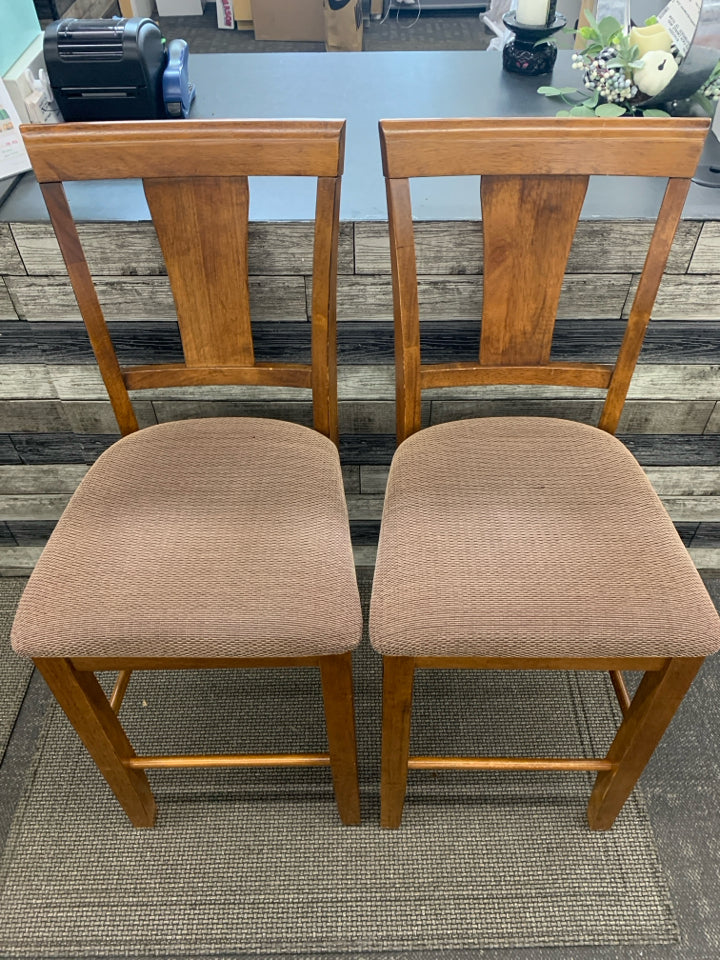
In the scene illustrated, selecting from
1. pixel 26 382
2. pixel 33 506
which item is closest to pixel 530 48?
pixel 26 382

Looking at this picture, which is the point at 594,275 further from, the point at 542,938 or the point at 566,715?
the point at 542,938

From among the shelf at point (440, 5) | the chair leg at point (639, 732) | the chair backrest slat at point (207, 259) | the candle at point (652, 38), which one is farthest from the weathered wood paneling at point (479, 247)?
the shelf at point (440, 5)

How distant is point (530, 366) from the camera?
1199 millimetres

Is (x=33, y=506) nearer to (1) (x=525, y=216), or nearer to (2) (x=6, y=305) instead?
(2) (x=6, y=305)

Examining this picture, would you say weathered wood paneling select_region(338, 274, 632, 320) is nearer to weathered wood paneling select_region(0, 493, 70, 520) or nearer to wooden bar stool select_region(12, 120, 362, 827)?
wooden bar stool select_region(12, 120, 362, 827)

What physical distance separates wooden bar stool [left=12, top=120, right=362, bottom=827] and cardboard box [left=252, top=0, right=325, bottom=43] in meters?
3.61

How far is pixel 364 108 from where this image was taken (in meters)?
1.45

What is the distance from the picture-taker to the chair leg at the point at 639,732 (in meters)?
1.03

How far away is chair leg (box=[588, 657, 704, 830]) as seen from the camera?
103 cm

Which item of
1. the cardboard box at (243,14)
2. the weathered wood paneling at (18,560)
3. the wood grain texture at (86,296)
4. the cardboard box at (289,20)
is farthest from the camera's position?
the cardboard box at (243,14)

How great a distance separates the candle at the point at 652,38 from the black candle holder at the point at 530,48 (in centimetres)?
27

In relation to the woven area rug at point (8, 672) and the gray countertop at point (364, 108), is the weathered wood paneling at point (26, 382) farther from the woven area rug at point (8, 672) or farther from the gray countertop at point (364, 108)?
the woven area rug at point (8, 672)

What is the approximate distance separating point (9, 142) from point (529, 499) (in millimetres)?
1062

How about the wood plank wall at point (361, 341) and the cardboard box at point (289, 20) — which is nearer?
the wood plank wall at point (361, 341)
